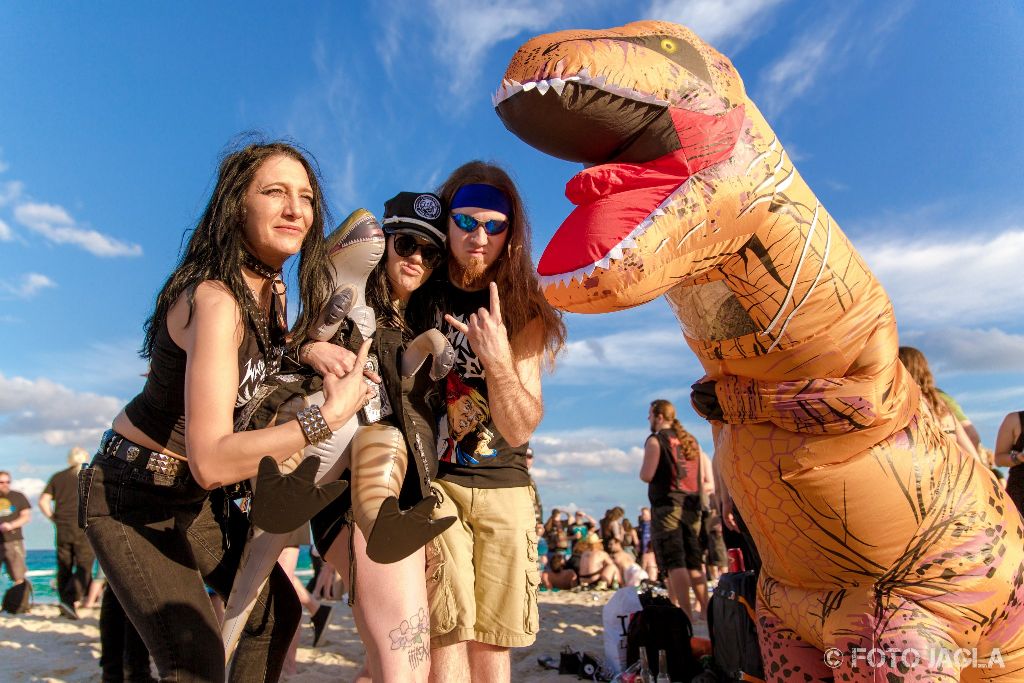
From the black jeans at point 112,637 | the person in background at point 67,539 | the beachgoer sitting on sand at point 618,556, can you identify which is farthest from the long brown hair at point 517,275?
the beachgoer sitting on sand at point 618,556

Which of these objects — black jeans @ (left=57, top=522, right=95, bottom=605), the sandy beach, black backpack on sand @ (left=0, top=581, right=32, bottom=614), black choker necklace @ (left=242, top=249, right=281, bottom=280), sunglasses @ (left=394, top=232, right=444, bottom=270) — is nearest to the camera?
black choker necklace @ (left=242, top=249, right=281, bottom=280)

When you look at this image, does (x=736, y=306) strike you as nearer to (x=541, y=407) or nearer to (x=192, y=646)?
(x=541, y=407)

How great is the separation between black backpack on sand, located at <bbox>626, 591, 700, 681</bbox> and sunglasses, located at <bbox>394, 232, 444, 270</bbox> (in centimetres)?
298

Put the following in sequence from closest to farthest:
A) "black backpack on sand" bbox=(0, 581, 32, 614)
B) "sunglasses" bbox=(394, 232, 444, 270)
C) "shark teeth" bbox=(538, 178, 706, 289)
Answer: "shark teeth" bbox=(538, 178, 706, 289), "sunglasses" bbox=(394, 232, 444, 270), "black backpack on sand" bbox=(0, 581, 32, 614)

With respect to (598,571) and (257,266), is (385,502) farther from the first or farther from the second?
(598,571)

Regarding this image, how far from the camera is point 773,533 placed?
6.04 ft

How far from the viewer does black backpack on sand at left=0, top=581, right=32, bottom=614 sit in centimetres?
812

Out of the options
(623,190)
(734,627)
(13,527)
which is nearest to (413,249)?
(623,190)

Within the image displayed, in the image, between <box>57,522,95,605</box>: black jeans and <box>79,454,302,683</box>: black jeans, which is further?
<box>57,522,95,605</box>: black jeans

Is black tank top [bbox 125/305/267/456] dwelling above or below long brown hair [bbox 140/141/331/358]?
below

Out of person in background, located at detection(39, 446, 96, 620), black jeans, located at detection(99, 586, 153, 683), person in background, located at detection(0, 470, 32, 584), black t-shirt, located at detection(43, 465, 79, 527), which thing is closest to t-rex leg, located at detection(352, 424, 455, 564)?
black jeans, located at detection(99, 586, 153, 683)

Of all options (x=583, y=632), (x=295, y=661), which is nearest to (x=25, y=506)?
(x=295, y=661)

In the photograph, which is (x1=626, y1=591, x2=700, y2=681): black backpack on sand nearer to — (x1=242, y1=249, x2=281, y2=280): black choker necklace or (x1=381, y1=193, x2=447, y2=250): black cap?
(x1=381, y1=193, x2=447, y2=250): black cap

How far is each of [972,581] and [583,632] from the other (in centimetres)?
504
